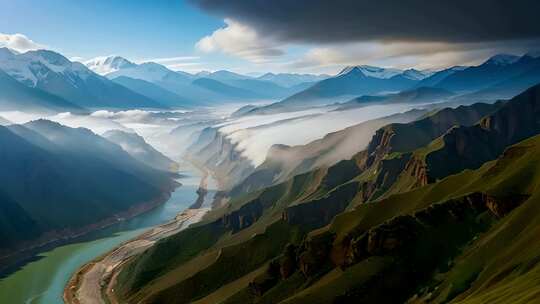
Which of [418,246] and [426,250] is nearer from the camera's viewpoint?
[426,250]

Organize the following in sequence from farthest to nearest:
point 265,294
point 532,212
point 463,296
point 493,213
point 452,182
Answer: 1. point 452,182
2. point 265,294
3. point 493,213
4. point 532,212
5. point 463,296

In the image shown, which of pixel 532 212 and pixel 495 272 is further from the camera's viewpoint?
pixel 532 212

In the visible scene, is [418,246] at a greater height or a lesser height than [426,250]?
greater

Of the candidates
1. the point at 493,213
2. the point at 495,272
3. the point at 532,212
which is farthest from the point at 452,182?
the point at 495,272

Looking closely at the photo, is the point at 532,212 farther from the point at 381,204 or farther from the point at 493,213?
the point at 381,204

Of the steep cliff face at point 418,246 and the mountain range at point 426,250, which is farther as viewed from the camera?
the steep cliff face at point 418,246

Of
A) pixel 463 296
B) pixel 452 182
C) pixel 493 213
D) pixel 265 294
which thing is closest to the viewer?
pixel 463 296

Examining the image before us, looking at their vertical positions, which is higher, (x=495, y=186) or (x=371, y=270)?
(x=495, y=186)

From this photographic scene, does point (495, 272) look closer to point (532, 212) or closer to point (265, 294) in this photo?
point (532, 212)

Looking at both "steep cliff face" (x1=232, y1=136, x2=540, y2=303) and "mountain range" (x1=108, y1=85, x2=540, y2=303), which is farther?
"steep cliff face" (x1=232, y1=136, x2=540, y2=303)
